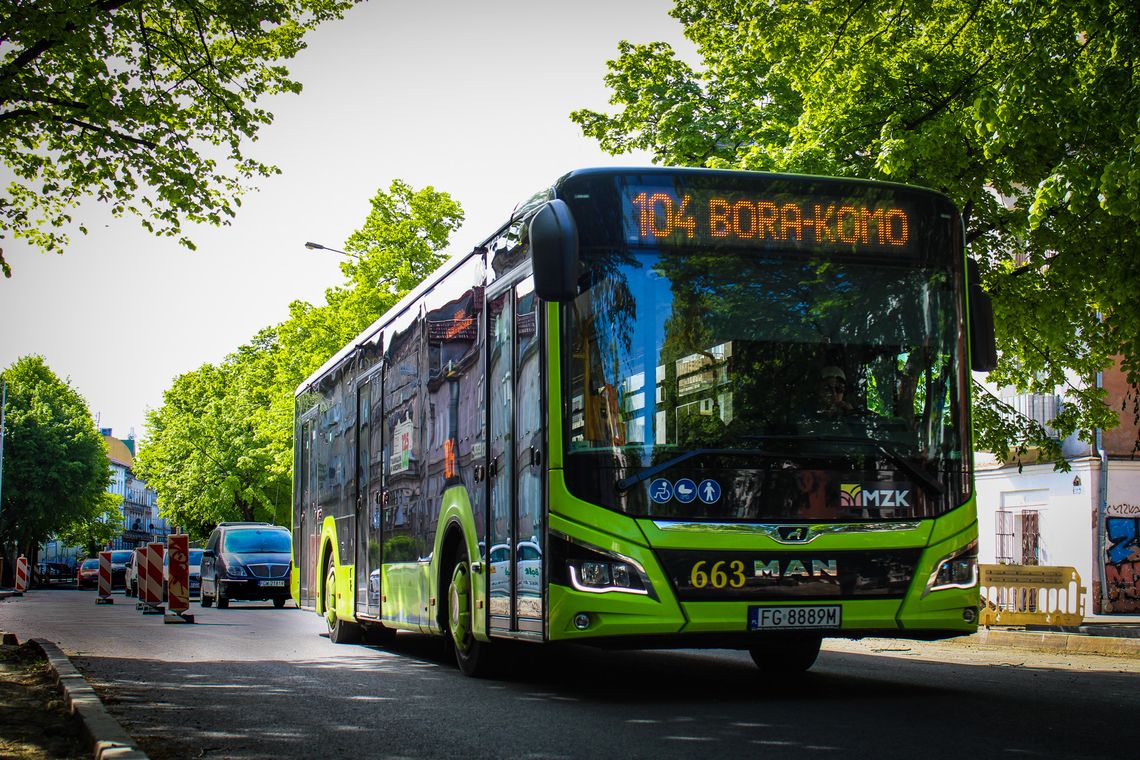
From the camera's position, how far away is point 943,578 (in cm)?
941

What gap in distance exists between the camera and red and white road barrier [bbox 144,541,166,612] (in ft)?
86.4

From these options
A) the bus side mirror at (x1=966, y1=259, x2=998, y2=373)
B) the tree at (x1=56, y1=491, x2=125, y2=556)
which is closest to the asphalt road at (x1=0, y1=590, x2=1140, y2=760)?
the bus side mirror at (x1=966, y1=259, x2=998, y2=373)

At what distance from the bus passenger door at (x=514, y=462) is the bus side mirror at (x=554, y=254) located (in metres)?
0.84

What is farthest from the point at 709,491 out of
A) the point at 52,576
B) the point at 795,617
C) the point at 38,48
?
the point at 52,576

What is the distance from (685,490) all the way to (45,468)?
231 ft

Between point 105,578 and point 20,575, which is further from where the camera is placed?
point 20,575

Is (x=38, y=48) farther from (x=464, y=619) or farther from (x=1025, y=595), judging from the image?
(x=1025, y=595)

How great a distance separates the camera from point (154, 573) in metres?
26.6

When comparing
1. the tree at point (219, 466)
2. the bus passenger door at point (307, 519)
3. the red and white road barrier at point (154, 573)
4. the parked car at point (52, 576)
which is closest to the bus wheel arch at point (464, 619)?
the bus passenger door at point (307, 519)

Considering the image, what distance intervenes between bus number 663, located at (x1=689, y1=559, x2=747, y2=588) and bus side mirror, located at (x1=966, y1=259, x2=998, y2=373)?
2177mm

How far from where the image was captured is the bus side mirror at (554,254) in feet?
28.7

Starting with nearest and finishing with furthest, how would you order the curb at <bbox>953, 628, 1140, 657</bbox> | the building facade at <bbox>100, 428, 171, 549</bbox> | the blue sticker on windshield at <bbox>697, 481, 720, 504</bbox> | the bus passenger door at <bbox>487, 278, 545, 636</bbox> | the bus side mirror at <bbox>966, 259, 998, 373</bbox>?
the blue sticker on windshield at <bbox>697, 481, 720, 504</bbox> < the bus passenger door at <bbox>487, 278, 545, 636</bbox> < the bus side mirror at <bbox>966, 259, 998, 373</bbox> < the curb at <bbox>953, 628, 1140, 657</bbox> < the building facade at <bbox>100, 428, 171, 549</bbox>

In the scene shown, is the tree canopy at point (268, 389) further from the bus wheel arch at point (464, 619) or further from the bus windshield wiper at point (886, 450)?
the bus windshield wiper at point (886, 450)

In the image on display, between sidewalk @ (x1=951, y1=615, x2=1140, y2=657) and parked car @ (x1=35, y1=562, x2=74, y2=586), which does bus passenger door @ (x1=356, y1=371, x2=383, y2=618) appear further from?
parked car @ (x1=35, y1=562, x2=74, y2=586)
